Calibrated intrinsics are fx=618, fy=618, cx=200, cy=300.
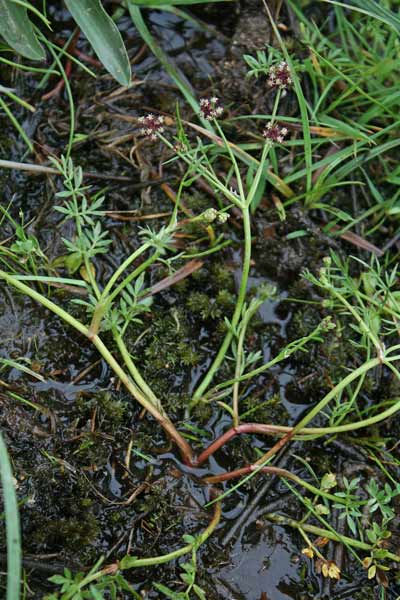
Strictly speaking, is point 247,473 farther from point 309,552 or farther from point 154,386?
point 154,386

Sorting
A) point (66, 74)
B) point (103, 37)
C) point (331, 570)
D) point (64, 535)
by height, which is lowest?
point (331, 570)

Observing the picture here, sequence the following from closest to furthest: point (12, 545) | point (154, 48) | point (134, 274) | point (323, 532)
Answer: point (12, 545) < point (134, 274) < point (323, 532) < point (154, 48)

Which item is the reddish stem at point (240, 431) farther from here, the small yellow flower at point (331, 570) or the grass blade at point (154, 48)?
the grass blade at point (154, 48)

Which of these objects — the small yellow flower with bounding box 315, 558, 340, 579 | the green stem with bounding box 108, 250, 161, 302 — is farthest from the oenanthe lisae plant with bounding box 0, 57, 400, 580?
the small yellow flower with bounding box 315, 558, 340, 579

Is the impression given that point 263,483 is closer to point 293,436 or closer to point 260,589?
point 293,436

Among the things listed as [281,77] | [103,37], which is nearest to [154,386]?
[281,77]

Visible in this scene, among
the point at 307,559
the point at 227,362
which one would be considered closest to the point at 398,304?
the point at 227,362

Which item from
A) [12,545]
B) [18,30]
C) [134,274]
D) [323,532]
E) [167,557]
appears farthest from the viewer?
[18,30]

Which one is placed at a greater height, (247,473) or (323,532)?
(247,473)

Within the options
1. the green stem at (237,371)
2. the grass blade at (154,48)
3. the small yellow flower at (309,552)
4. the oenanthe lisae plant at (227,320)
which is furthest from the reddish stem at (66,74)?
the small yellow flower at (309,552)
